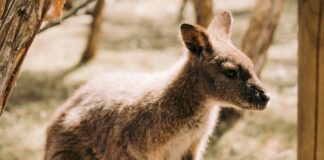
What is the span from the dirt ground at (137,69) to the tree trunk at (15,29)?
2102mm

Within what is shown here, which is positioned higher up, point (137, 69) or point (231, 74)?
point (231, 74)

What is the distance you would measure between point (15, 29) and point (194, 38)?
1582 mm

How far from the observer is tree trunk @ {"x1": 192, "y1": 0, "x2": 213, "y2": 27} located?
19.8 feet

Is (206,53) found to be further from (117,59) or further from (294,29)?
(294,29)

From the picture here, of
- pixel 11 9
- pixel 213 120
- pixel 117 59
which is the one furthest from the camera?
pixel 117 59

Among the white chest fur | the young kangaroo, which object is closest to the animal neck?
the young kangaroo

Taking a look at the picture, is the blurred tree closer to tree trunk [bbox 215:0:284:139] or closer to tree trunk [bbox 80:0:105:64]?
tree trunk [bbox 215:0:284:139]

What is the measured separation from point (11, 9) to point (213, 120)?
2032 mm

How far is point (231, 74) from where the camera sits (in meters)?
4.14

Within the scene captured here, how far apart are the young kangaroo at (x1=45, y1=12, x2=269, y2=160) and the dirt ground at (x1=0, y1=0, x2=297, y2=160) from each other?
2.17ft

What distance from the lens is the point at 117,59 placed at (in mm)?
7844

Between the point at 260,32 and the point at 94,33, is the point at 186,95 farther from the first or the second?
the point at 94,33

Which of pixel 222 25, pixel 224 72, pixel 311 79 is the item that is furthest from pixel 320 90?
pixel 222 25

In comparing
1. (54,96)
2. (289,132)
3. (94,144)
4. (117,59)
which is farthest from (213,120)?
(117,59)
